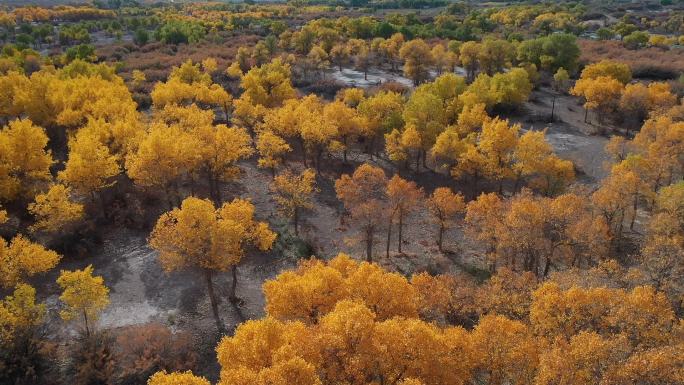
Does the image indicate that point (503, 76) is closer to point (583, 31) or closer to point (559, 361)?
point (559, 361)

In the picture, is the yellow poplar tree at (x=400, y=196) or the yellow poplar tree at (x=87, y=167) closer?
the yellow poplar tree at (x=400, y=196)

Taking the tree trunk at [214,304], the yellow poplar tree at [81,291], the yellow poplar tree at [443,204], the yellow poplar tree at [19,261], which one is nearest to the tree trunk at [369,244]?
the yellow poplar tree at [443,204]

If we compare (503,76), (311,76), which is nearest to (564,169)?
(503,76)

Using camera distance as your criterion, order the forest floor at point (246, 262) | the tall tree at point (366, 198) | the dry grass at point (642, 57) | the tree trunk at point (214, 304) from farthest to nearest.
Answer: the dry grass at point (642, 57) < the tall tree at point (366, 198) < the forest floor at point (246, 262) < the tree trunk at point (214, 304)

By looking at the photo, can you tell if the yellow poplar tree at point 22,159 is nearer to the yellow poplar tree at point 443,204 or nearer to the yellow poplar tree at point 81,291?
the yellow poplar tree at point 81,291

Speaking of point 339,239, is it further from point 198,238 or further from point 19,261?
point 19,261

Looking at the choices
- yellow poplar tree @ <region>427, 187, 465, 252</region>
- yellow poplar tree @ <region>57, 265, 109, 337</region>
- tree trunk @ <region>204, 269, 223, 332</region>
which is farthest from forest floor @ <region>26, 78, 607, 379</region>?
yellow poplar tree @ <region>57, 265, 109, 337</region>

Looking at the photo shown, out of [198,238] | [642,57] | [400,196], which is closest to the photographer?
[198,238]

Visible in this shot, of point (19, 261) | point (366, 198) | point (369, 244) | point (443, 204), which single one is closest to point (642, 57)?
point (443, 204)
